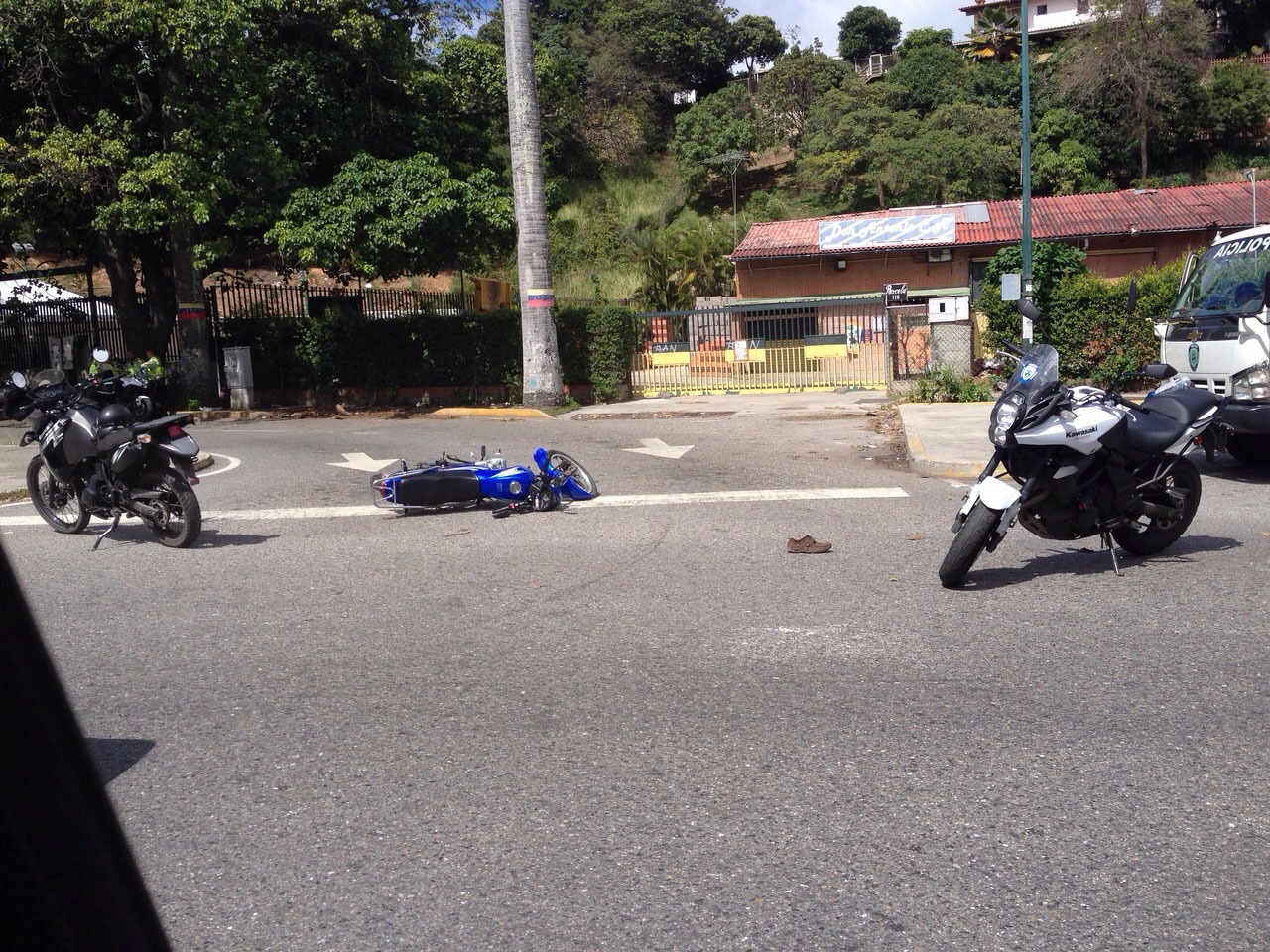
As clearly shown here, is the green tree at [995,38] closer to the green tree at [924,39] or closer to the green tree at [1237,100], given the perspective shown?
the green tree at [924,39]

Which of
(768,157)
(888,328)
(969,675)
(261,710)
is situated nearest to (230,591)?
(261,710)

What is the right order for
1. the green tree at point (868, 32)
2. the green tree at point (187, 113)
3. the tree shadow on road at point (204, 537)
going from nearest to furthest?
1. the tree shadow on road at point (204, 537)
2. the green tree at point (187, 113)
3. the green tree at point (868, 32)

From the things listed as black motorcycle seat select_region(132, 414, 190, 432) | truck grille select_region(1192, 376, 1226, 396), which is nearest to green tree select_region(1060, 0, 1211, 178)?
truck grille select_region(1192, 376, 1226, 396)

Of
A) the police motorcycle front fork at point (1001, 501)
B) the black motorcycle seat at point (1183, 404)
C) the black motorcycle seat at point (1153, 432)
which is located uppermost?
the black motorcycle seat at point (1183, 404)

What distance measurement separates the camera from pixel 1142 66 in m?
46.2

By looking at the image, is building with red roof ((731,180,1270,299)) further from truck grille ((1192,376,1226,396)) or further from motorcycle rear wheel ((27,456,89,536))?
motorcycle rear wheel ((27,456,89,536))

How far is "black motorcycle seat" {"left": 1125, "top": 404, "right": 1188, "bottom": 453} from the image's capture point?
6.75 m

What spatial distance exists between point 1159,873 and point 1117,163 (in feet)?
168

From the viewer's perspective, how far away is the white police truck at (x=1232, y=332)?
31.0ft

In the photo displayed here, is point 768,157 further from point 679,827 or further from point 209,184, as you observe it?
point 679,827


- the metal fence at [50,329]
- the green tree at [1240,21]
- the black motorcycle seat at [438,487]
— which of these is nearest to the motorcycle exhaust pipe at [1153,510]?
the black motorcycle seat at [438,487]

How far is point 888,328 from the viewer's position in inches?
832

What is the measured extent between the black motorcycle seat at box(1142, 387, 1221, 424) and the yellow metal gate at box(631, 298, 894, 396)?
14.7m

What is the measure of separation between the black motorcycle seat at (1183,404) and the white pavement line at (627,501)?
10.4 ft
